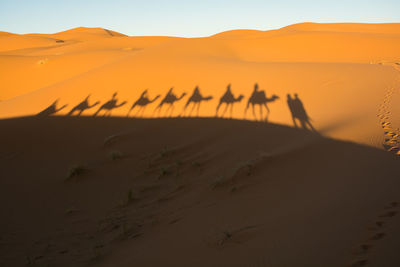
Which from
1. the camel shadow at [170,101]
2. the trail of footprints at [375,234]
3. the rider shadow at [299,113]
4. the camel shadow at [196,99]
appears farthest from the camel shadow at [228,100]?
the trail of footprints at [375,234]

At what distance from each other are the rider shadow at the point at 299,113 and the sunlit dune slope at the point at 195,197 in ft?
1.36

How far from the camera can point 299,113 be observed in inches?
336

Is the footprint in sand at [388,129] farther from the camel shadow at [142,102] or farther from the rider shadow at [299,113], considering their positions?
the camel shadow at [142,102]

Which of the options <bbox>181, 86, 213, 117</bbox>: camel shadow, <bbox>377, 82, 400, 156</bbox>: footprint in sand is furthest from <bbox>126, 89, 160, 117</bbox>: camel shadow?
<bbox>377, 82, 400, 156</bbox>: footprint in sand

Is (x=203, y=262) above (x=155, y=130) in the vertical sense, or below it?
below

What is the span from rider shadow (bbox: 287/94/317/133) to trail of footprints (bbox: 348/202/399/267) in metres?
3.62

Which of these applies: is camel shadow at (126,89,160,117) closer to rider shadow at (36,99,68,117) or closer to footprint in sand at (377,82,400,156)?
rider shadow at (36,99,68,117)

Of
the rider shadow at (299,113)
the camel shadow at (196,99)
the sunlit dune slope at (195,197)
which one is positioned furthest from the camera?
the camel shadow at (196,99)

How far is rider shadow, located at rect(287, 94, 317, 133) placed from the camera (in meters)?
7.55

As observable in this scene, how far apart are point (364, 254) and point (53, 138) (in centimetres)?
896

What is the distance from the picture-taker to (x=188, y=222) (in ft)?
15.0

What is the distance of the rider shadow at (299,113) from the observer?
24.8 feet

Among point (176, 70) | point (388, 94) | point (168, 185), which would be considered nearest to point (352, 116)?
point (388, 94)

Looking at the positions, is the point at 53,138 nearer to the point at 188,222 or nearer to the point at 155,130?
the point at 155,130
